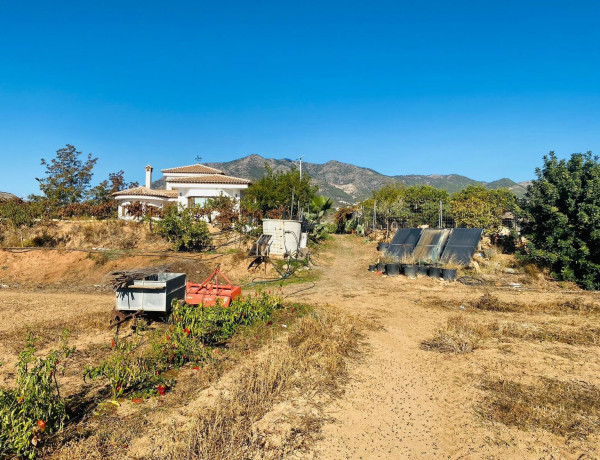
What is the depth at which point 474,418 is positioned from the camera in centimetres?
475

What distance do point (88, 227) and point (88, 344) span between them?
58.8ft

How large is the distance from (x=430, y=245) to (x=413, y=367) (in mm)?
12601

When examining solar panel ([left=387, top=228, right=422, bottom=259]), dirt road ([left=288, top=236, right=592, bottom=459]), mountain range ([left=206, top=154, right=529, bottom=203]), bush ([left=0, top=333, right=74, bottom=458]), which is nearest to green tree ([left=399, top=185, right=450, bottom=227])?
solar panel ([left=387, top=228, right=422, bottom=259])

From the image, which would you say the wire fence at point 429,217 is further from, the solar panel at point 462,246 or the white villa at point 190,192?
the white villa at point 190,192

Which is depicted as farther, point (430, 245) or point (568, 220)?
point (430, 245)

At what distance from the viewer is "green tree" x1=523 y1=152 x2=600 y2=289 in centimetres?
1331

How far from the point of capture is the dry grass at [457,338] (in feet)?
23.7

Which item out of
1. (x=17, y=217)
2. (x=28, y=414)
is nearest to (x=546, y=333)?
(x=28, y=414)

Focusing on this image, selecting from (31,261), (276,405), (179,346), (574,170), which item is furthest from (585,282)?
(31,261)

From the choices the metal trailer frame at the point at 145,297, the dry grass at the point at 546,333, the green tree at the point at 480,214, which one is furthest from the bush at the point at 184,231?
the green tree at the point at 480,214

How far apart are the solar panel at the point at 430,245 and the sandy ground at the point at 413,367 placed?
3102 millimetres

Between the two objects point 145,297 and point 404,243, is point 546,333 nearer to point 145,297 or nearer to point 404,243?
point 145,297

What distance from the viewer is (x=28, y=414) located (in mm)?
3980

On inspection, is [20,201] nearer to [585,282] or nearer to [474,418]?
[474,418]
